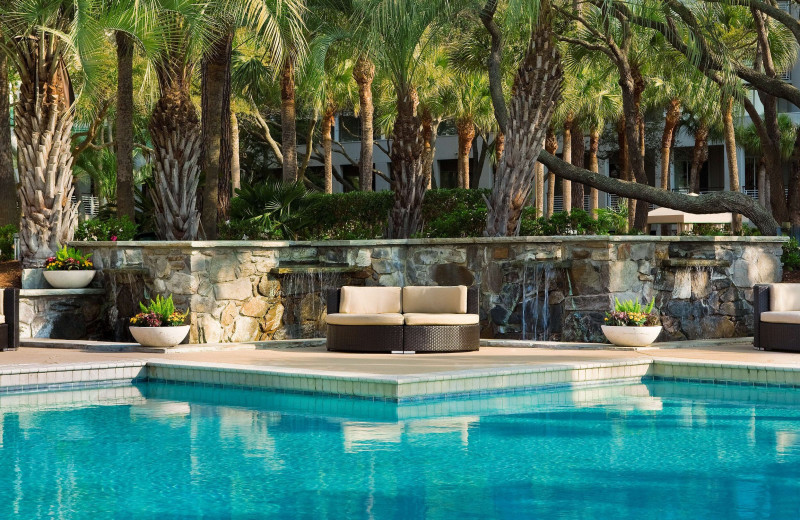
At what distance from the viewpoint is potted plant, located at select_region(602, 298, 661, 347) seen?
1277 centimetres

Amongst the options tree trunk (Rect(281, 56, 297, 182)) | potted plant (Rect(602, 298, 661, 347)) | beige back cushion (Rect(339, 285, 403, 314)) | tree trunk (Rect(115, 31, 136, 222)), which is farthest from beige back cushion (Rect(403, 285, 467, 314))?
tree trunk (Rect(281, 56, 297, 182))

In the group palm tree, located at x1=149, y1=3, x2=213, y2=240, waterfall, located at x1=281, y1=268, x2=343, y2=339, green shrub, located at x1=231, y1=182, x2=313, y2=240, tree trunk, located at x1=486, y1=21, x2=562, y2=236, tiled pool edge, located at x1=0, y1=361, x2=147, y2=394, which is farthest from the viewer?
green shrub, located at x1=231, y1=182, x2=313, y2=240

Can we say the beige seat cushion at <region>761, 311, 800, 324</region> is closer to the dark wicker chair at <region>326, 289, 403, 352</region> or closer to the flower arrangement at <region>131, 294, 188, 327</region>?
the dark wicker chair at <region>326, 289, 403, 352</region>

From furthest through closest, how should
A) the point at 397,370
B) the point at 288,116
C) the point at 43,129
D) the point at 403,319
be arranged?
the point at 288,116, the point at 43,129, the point at 403,319, the point at 397,370

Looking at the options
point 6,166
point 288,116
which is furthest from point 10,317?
point 288,116

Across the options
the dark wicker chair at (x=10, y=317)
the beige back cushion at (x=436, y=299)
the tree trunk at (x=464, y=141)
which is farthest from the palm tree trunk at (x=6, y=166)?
the tree trunk at (x=464, y=141)

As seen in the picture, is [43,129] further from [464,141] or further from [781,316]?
[464,141]

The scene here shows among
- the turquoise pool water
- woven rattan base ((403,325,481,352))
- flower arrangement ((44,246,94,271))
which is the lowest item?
the turquoise pool water

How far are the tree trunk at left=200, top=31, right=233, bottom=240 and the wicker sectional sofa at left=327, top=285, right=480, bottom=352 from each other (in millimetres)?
5265

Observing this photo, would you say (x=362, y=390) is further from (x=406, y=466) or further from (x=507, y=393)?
(x=406, y=466)

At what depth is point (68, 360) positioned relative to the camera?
11.5 m

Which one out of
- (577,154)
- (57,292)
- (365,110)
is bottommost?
(57,292)

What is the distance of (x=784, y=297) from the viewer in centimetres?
1294

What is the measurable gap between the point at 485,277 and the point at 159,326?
4375mm
